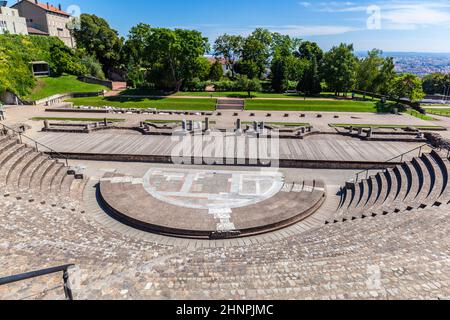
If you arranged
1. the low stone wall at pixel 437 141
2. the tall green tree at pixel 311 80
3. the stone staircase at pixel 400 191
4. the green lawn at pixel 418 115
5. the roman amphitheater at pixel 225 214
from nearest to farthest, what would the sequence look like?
the roman amphitheater at pixel 225 214
the stone staircase at pixel 400 191
the low stone wall at pixel 437 141
the green lawn at pixel 418 115
the tall green tree at pixel 311 80

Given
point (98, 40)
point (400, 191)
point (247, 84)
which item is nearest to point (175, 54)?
point (247, 84)

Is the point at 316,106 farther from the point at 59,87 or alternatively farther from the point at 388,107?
the point at 59,87

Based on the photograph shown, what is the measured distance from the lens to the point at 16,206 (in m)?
12.9

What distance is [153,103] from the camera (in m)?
44.3

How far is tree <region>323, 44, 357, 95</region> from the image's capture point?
52031mm

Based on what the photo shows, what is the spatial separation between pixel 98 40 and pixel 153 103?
37187 millimetres

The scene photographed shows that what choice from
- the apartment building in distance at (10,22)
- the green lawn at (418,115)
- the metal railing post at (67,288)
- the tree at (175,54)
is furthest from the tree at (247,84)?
the metal railing post at (67,288)

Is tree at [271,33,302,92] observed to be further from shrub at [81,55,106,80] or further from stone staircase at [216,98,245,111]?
shrub at [81,55,106,80]

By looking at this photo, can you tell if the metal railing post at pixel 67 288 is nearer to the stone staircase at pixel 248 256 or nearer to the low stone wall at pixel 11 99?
the stone staircase at pixel 248 256

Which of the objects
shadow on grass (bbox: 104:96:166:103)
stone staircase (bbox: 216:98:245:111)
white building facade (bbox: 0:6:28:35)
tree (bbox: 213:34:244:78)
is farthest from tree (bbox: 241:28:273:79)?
white building facade (bbox: 0:6:28:35)

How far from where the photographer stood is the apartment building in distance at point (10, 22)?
55.8 meters

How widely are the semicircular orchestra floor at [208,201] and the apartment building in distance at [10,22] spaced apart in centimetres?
5632
